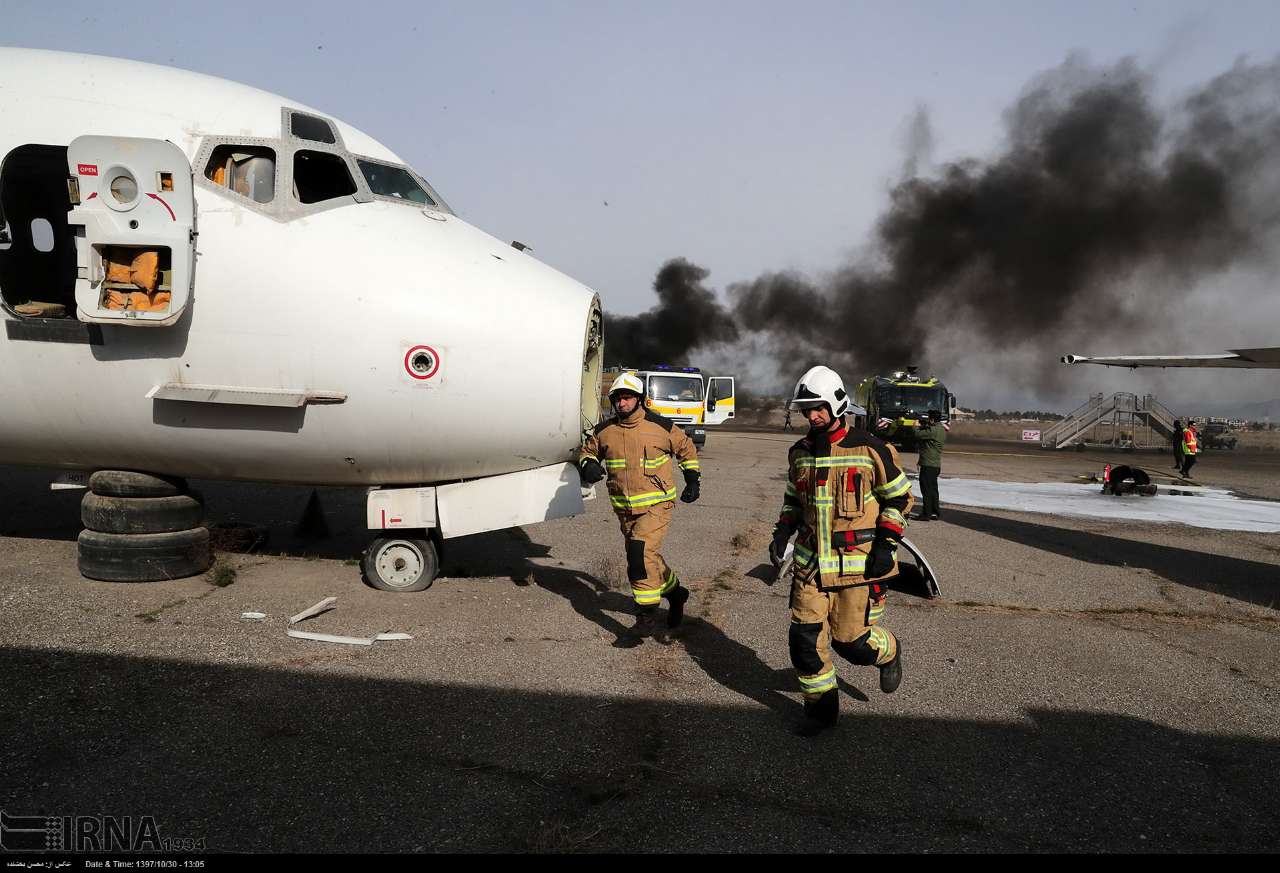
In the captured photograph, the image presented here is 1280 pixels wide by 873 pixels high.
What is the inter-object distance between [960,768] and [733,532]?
22.3 feet

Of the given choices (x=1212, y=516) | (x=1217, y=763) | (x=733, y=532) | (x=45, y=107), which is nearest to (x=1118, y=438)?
(x=1212, y=516)

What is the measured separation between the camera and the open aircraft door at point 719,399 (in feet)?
91.4

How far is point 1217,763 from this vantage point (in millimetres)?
3965

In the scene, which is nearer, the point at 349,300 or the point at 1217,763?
the point at 1217,763

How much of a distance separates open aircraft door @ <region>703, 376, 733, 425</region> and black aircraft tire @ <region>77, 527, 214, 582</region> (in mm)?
22305

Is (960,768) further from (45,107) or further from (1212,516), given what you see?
(1212,516)

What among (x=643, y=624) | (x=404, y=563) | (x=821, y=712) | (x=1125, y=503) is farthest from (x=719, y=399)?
(x=821, y=712)

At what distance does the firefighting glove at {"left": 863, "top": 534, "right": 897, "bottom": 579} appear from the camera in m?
4.21

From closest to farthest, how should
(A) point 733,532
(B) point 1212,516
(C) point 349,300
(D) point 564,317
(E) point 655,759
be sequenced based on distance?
(E) point 655,759 < (C) point 349,300 < (D) point 564,317 < (A) point 733,532 < (B) point 1212,516

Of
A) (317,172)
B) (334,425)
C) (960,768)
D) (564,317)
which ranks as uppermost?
(317,172)

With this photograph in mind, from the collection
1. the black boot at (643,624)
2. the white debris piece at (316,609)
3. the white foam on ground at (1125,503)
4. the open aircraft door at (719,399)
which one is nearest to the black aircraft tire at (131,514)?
the white debris piece at (316,609)

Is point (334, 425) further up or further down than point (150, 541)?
further up

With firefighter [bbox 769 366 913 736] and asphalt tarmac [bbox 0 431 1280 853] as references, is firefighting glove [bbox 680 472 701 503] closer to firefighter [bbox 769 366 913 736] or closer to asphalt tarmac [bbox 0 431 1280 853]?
asphalt tarmac [bbox 0 431 1280 853]

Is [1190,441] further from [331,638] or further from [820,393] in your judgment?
[331,638]
